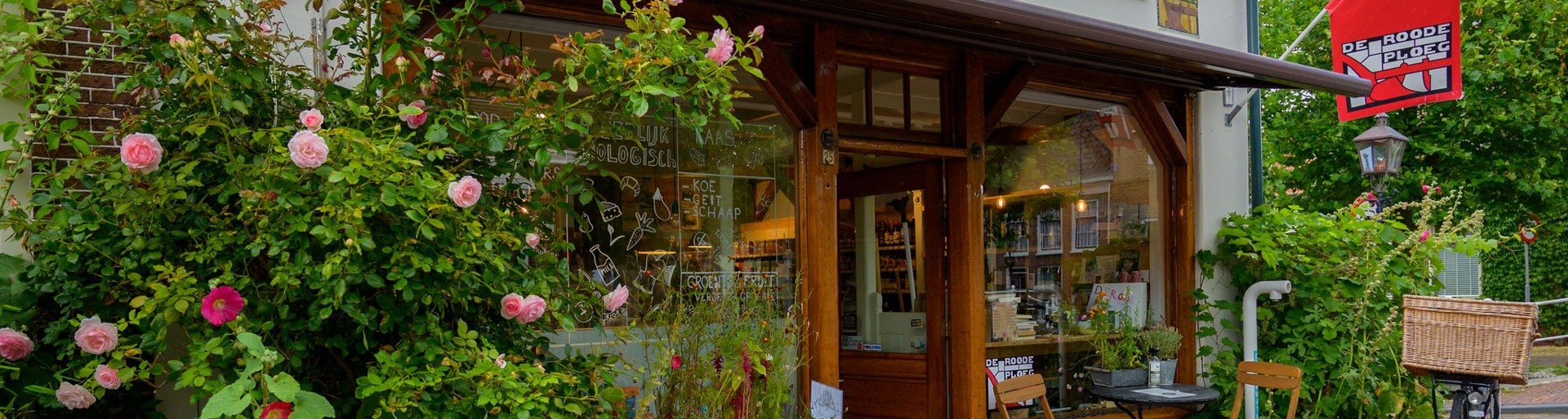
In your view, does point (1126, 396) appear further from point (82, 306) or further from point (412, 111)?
point (82, 306)

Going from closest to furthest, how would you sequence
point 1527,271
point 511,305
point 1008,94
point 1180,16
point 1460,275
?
point 511,305 → point 1008,94 → point 1180,16 → point 1527,271 → point 1460,275

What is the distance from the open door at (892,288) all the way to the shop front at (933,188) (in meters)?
0.01

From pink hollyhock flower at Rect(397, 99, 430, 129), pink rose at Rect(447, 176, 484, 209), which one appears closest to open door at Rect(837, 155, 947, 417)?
pink hollyhock flower at Rect(397, 99, 430, 129)

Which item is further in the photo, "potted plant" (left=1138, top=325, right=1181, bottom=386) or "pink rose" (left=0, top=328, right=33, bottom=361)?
"potted plant" (left=1138, top=325, right=1181, bottom=386)

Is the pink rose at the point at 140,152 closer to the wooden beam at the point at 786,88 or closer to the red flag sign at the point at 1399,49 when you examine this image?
the wooden beam at the point at 786,88

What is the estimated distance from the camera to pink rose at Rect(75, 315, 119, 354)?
3408 mm

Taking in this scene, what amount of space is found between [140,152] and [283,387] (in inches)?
34.9

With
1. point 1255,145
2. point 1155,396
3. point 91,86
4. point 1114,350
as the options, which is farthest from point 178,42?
point 1255,145

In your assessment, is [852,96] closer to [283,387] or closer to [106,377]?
[283,387]

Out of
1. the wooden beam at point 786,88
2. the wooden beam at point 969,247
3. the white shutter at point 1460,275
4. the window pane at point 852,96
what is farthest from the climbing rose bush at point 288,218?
the white shutter at point 1460,275

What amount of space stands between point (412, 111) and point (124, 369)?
1146mm

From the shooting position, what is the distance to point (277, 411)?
3.20m

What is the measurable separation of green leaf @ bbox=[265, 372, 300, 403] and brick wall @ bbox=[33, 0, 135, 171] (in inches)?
56.0

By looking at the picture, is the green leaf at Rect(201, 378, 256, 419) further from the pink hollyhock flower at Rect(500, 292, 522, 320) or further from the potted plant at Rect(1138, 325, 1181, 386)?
the potted plant at Rect(1138, 325, 1181, 386)
